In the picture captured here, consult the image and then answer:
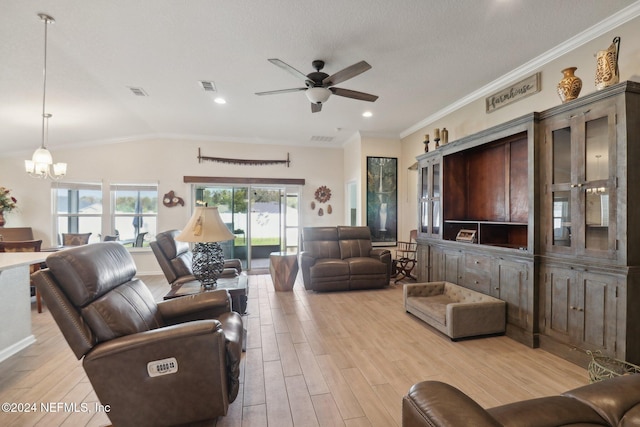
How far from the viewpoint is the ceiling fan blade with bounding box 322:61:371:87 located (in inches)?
110

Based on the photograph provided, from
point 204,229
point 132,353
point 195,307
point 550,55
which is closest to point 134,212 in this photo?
point 204,229

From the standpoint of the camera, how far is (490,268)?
135 inches

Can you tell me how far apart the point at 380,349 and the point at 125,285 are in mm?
2309

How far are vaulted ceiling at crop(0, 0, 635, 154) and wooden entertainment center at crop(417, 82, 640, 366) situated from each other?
88 cm

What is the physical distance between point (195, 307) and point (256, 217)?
191 inches

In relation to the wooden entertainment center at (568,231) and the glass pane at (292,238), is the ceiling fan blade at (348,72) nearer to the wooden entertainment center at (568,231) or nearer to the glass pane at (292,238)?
the wooden entertainment center at (568,231)

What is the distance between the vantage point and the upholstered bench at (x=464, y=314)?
302 cm

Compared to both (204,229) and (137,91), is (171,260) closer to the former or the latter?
(204,229)

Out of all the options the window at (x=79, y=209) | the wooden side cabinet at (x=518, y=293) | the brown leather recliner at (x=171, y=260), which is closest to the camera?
the wooden side cabinet at (x=518, y=293)

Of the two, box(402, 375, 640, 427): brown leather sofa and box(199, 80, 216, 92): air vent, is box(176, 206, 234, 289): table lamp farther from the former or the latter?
box(402, 375, 640, 427): brown leather sofa

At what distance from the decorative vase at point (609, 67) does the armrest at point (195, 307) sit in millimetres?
3650

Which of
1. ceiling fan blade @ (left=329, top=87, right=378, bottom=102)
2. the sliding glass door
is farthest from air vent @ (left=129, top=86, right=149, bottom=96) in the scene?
ceiling fan blade @ (left=329, top=87, right=378, bottom=102)

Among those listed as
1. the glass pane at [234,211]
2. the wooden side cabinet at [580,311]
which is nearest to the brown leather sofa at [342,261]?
the glass pane at [234,211]

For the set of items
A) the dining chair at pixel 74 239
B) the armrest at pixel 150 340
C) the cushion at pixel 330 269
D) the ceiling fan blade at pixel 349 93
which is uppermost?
the ceiling fan blade at pixel 349 93
